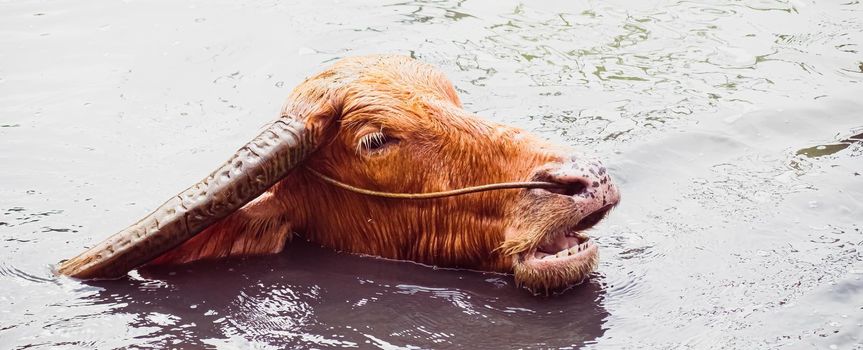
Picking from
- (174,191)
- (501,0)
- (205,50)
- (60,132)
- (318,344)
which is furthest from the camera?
(501,0)

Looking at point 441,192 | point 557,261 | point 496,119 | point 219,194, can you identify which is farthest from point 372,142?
point 496,119

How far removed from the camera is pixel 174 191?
714 cm

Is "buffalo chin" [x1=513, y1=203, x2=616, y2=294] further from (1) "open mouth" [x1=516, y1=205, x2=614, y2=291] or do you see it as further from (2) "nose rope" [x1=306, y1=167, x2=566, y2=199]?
(2) "nose rope" [x1=306, y1=167, x2=566, y2=199]

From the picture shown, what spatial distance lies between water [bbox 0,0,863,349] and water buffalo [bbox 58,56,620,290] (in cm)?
13

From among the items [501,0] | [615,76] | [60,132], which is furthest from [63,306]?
[501,0]

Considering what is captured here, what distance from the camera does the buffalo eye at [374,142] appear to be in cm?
606

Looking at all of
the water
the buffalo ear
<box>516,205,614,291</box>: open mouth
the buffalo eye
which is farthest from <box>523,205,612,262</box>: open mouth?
the buffalo ear

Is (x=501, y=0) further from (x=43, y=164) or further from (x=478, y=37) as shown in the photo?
(x=43, y=164)

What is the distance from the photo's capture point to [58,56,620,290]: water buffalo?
19.0ft

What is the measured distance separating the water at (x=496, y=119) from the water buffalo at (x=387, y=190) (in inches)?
5.2

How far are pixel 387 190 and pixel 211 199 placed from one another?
883 millimetres

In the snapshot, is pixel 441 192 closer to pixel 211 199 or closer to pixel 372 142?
pixel 372 142

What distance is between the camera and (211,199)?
19.1 ft

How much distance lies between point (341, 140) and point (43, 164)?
7.99 ft
